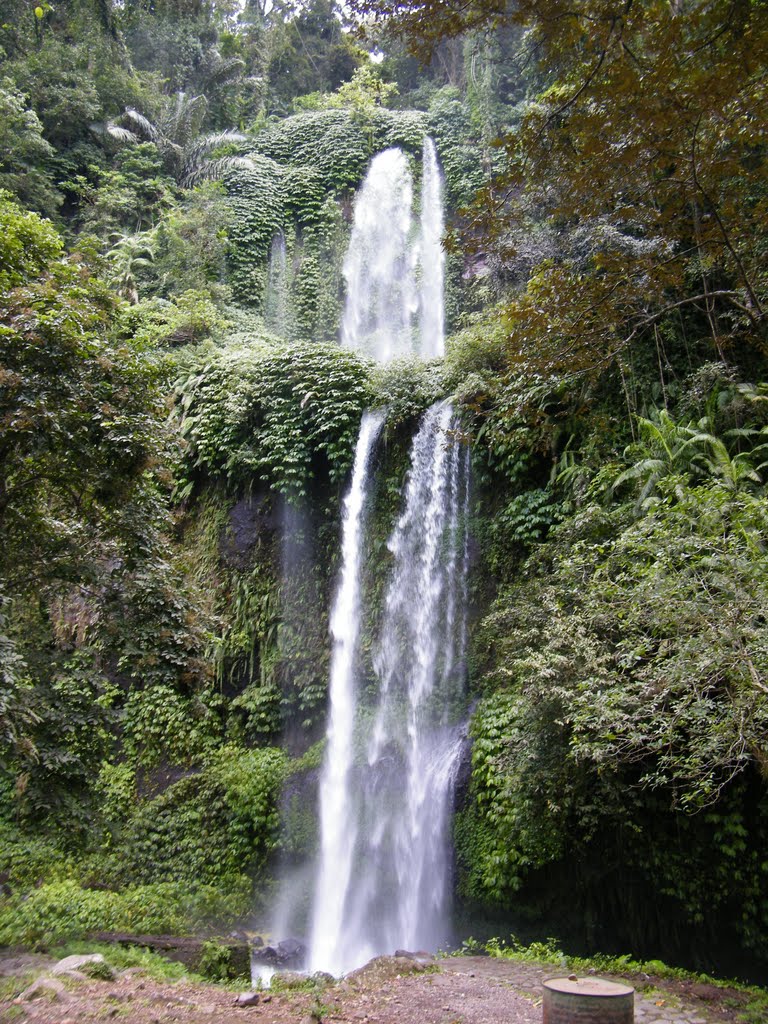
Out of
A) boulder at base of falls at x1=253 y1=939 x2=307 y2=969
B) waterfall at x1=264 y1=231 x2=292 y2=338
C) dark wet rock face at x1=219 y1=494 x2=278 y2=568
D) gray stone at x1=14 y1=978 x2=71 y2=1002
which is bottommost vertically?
boulder at base of falls at x1=253 y1=939 x2=307 y2=969

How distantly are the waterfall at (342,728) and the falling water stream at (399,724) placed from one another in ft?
0.06

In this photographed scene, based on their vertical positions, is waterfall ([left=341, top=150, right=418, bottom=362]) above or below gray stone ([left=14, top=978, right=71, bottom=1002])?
above

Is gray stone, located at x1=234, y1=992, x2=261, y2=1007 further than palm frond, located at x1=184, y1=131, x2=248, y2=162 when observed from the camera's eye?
No

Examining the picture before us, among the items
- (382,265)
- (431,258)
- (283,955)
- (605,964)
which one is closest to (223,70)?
(382,265)

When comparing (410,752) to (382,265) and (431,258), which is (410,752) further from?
(382,265)

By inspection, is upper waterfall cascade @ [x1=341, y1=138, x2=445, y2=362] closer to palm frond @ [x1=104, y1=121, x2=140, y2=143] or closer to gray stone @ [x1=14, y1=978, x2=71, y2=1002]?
palm frond @ [x1=104, y1=121, x2=140, y2=143]

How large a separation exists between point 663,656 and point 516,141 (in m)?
4.03

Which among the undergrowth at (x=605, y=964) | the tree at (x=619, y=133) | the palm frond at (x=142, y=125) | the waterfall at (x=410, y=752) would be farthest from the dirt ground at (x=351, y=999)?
the palm frond at (x=142, y=125)

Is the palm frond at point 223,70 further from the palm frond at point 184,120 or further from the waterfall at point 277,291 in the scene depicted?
the waterfall at point 277,291

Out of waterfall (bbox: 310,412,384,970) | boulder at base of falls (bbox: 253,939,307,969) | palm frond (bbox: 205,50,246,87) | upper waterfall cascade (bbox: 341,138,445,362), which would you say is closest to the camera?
boulder at base of falls (bbox: 253,939,307,969)

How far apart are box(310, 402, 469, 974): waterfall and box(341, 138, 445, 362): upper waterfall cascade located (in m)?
7.78

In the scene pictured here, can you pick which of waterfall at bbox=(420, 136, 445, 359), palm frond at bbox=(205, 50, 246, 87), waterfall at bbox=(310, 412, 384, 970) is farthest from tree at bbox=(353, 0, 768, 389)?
palm frond at bbox=(205, 50, 246, 87)

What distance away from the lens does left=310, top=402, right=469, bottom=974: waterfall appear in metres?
8.45

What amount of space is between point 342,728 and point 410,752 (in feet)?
4.80
